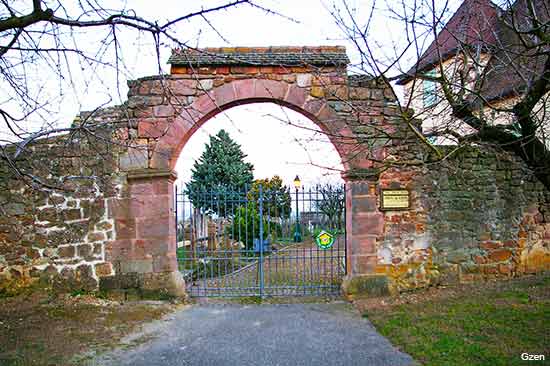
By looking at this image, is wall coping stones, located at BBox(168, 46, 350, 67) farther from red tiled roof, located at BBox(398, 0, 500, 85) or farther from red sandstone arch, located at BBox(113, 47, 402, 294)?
red tiled roof, located at BBox(398, 0, 500, 85)

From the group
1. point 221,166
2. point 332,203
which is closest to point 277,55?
point 332,203

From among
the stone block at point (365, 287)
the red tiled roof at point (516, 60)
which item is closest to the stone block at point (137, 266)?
the stone block at point (365, 287)

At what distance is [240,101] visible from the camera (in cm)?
627

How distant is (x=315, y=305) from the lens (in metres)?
5.84

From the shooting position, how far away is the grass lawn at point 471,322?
3643mm

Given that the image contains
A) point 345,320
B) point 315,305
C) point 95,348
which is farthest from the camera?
point 315,305

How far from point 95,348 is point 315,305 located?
309 centimetres

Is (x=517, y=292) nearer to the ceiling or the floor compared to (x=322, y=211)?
nearer to the floor

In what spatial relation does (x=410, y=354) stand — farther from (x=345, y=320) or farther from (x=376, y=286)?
(x=376, y=286)

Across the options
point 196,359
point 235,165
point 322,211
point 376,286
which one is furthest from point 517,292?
point 235,165

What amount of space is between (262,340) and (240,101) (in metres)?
3.71

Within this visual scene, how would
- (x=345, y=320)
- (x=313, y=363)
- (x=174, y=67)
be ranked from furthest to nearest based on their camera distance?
(x=174, y=67), (x=345, y=320), (x=313, y=363)

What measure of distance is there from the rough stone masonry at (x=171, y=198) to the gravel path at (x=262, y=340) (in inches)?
39.7

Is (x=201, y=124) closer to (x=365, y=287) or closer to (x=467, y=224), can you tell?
(x=365, y=287)
